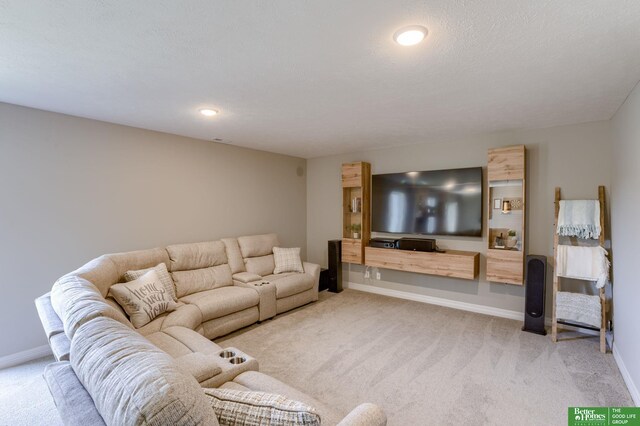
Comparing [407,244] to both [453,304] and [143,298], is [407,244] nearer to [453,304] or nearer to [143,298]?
[453,304]

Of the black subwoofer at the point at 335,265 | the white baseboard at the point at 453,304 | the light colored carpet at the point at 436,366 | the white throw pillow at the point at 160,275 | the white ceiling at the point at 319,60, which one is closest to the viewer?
the white ceiling at the point at 319,60

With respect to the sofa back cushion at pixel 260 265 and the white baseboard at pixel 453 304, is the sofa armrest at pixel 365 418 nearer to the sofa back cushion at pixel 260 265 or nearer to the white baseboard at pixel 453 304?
the sofa back cushion at pixel 260 265

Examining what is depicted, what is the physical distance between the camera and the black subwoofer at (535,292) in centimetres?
346

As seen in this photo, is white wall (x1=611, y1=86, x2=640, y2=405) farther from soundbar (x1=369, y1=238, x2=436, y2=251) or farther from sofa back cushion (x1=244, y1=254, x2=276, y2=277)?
sofa back cushion (x1=244, y1=254, x2=276, y2=277)

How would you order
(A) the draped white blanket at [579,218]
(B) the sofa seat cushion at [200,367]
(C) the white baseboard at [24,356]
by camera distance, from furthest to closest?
(A) the draped white blanket at [579,218] < (C) the white baseboard at [24,356] < (B) the sofa seat cushion at [200,367]

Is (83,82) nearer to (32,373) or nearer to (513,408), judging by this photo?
(32,373)

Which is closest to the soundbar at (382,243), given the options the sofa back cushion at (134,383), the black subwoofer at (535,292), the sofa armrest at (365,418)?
the black subwoofer at (535,292)

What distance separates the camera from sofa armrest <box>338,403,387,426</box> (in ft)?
3.85

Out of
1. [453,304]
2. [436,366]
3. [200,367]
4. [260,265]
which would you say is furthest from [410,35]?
[453,304]

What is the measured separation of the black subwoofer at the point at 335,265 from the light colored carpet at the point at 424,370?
119 centimetres

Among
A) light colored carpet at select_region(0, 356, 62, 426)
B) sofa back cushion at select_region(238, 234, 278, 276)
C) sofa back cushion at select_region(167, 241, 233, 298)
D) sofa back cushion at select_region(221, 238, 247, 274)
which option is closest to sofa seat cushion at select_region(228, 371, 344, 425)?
light colored carpet at select_region(0, 356, 62, 426)

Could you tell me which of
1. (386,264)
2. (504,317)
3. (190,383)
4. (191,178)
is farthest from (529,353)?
(191,178)

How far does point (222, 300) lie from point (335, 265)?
7.42 feet

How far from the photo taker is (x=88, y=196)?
3312mm
